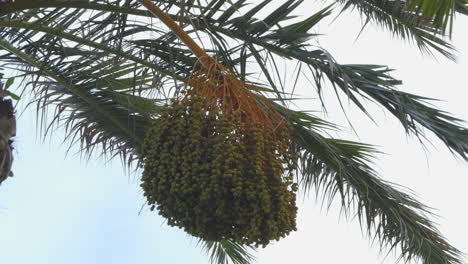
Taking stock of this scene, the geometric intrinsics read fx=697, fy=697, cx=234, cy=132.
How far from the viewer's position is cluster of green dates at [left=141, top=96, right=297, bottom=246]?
2.77m

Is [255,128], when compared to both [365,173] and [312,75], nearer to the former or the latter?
[312,75]

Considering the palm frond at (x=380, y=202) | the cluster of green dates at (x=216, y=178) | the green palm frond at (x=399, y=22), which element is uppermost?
the green palm frond at (x=399, y=22)

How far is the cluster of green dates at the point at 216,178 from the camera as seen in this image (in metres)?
2.77

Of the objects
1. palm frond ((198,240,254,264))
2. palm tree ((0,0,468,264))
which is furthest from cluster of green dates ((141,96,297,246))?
palm frond ((198,240,254,264))

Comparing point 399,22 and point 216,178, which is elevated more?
point 399,22

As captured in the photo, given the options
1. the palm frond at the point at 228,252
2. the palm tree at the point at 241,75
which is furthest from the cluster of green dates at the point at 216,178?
the palm frond at the point at 228,252

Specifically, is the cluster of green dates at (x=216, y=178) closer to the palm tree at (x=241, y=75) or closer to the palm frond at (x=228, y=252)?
the palm tree at (x=241, y=75)

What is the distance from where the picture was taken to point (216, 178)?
2.74 meters

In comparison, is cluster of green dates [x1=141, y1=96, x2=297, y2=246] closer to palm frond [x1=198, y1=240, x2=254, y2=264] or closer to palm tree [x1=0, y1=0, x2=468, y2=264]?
palm tree [x1=0, y1=0, x2=468, y2=264]

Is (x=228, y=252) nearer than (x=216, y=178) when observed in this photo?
No

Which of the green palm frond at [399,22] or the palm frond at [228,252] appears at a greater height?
the green palm frond at [399,22]

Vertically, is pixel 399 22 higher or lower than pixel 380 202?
higher

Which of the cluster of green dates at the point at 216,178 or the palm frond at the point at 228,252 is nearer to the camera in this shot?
the cluster of green dates at the point at 216,178

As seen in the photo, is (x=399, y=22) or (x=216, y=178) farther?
(x=399, y=22)
